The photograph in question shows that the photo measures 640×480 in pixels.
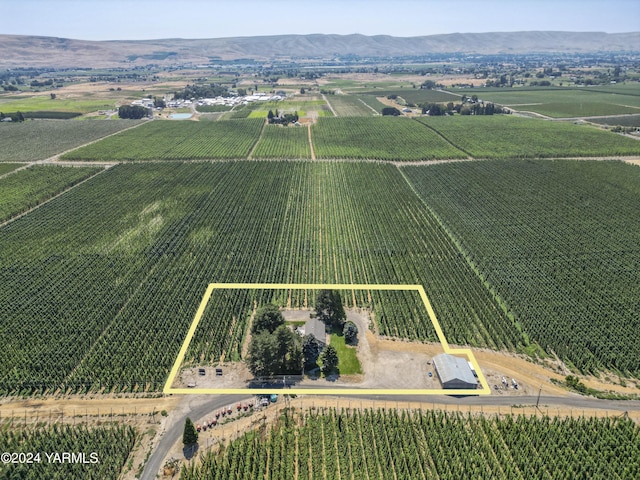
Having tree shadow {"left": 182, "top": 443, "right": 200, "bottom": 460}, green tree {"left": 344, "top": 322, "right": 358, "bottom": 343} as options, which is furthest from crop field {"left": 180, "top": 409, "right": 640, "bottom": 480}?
green tree {"left": 344, "top": 322, "right": 358, "bottom": 343}

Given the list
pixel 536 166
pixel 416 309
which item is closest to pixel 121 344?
pixel 416 309

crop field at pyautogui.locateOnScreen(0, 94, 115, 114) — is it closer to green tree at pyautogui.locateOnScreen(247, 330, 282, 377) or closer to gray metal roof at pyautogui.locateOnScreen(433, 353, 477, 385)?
green tree at pyautogui.locateOnScreen(247, 330, 282, 377)


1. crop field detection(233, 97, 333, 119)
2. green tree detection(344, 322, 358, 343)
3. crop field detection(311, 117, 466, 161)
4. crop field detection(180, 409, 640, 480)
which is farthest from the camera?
crop field detection(233, 97, 333, 119)

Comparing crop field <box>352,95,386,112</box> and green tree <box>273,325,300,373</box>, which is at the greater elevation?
crop field <box>352,95,386,112</box>

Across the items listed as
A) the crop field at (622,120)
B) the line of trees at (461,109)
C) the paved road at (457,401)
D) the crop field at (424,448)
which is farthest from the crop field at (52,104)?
the crop field at (622,120)

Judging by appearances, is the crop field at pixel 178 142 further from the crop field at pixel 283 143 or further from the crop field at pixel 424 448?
the crop field at pixel 424 448

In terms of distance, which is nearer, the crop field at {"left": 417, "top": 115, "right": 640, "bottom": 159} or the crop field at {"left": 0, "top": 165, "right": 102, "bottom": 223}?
the crop field at {"left": 0, "top": 165, "right": 102, "bottom": 223}

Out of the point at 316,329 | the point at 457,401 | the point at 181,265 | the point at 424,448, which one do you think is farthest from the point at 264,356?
the point at 181,265

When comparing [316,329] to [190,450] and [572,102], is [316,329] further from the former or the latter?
[572,102]

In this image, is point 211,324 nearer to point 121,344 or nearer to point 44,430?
point 121,344
